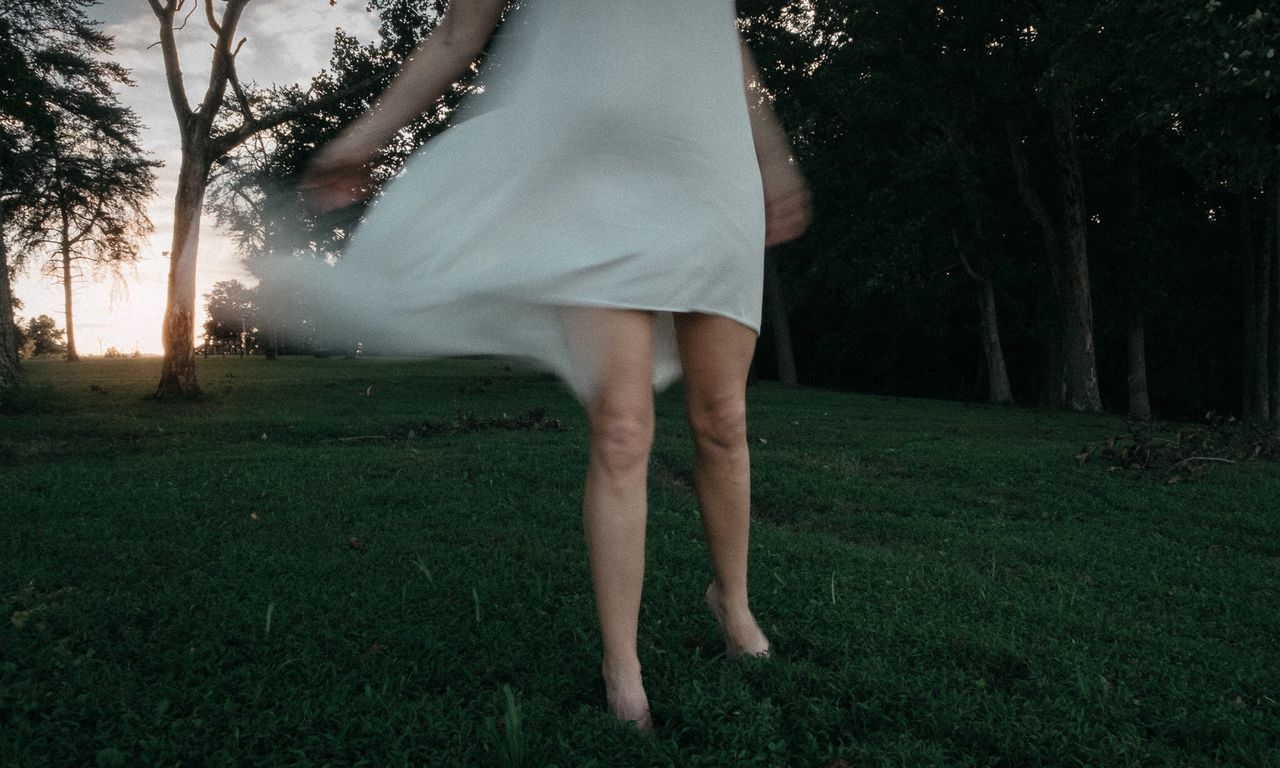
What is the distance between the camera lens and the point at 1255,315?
19594 mm

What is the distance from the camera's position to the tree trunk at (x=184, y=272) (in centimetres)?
1323

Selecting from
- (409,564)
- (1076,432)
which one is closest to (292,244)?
(409,564)

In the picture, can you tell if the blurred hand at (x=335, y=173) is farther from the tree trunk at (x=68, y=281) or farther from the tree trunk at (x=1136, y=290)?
the tree trunk at (x=68, y=281)

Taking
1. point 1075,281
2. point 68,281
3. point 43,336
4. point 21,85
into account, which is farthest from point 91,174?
point 43,336

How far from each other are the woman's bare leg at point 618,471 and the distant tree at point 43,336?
79439 millimetres

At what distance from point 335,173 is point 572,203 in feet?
2.20

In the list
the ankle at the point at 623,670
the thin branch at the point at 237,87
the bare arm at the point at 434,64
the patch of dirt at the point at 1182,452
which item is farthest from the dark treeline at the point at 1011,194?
the ankle at the point at 623,670

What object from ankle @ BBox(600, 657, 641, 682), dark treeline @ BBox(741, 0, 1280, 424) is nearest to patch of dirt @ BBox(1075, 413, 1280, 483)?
ankle @ BBox(600, 657, 641, 682)

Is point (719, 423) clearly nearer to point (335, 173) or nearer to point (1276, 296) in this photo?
point (335, 173)

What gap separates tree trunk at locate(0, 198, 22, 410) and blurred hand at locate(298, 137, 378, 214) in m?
11.4

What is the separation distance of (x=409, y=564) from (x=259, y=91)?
14622 mm

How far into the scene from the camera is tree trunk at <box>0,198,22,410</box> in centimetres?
1085

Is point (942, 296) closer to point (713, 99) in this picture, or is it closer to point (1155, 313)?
point (1155, 313)

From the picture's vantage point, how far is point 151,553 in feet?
11.8
